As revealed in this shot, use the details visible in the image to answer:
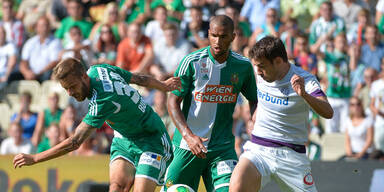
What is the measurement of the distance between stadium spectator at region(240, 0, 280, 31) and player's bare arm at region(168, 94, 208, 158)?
725 cm

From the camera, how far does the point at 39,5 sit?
53.0 ft

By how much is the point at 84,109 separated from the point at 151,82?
19.5ft

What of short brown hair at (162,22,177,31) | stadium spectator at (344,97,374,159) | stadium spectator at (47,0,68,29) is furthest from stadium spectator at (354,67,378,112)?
stadium spectator at (47,0,68,29)

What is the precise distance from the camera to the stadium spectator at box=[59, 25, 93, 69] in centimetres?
1363

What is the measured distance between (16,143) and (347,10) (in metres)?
7.27

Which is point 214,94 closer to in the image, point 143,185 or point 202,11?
point 143,185

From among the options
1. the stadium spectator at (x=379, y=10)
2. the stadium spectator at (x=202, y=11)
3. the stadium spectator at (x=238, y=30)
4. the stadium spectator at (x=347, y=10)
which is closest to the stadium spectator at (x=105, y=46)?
the stadium spectator at (x=202, y=11)

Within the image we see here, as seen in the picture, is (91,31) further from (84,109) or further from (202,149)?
(202,149)

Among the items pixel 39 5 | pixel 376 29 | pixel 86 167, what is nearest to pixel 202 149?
pixel 86 167

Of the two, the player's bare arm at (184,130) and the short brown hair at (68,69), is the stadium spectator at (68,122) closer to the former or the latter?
the player's bare arm at (184,130)

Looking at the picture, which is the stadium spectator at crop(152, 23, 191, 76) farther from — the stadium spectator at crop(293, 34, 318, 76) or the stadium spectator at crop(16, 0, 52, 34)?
the stadium spectator at crop(16, 0, 52, 34)

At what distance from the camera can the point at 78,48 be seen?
13.7 m

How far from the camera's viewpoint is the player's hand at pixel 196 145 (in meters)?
6.84

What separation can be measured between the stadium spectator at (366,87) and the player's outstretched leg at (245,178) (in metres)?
6.54
